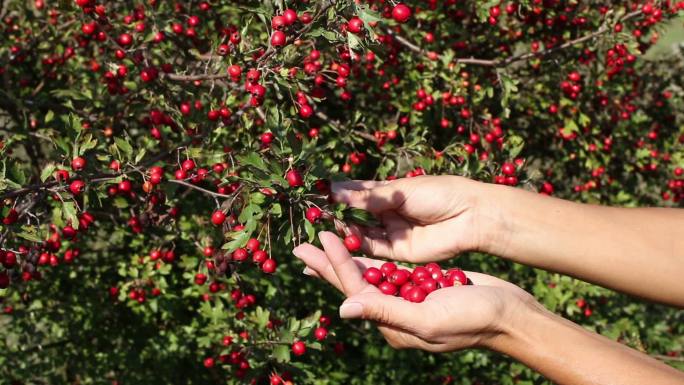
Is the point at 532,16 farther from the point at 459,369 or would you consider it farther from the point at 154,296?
the point at 154,296

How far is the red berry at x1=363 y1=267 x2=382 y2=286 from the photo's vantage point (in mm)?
2658

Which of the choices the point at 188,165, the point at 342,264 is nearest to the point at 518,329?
the point at 342,264

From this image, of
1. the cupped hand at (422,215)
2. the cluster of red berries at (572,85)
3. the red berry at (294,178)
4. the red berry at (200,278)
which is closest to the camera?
the red berry at (294,178)

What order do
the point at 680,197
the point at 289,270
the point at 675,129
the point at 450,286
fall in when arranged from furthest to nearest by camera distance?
the point at 675,129
the point at 680,197
the point at 289,270
the point at 450,286

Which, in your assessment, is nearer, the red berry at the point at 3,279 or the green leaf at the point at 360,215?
the green leaf at the point at 360,215

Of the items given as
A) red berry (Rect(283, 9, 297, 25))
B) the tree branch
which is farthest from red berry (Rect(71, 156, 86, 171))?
the tree branch

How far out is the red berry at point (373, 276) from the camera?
2658 millimetres

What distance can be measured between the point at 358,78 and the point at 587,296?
2948 millimetres

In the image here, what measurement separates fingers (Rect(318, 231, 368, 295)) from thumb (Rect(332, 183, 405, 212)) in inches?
12.9

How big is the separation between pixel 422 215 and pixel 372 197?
13.1 inches

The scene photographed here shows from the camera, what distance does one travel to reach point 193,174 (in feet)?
10.2

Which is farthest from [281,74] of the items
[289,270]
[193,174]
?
[289,270]

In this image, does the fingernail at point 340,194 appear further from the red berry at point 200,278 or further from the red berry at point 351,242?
the red berry at point 200,278

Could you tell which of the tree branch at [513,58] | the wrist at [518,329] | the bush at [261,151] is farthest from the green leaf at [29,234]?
the tree branch at [513,58]
